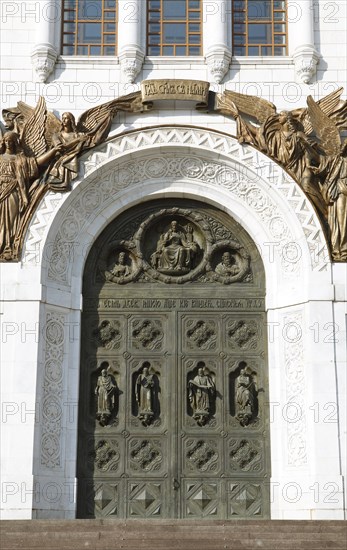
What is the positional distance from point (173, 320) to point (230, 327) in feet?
3.36

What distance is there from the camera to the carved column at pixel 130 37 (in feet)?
62.3

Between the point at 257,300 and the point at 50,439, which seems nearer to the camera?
the point at 50,439

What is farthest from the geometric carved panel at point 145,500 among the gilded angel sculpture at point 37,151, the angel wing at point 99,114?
the angel wing at point 99,114

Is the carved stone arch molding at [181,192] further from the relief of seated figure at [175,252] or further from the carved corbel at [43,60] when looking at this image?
the carved corbel at [43,60]

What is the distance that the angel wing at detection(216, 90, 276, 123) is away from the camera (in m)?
18.6

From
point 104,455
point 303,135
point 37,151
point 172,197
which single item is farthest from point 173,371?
point 303,135

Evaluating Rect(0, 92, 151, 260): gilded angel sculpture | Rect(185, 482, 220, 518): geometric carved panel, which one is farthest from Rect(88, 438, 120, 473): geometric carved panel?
Rect(0, 92, 151, 260): gilded angel sculpture

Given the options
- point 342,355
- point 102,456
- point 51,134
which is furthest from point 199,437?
point 51,134

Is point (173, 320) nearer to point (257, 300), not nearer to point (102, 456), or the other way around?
point (257, 300)

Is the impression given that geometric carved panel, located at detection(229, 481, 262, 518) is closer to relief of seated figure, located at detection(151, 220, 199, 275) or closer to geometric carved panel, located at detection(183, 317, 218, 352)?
geometric carved panel, located at detection(183, 317, 218, 352)

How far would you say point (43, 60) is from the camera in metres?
19.0

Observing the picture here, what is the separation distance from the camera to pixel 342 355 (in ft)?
58.1

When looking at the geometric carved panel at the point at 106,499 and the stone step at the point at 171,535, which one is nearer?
the stone step at the point at 171,535

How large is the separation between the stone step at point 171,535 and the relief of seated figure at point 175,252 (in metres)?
5.09
